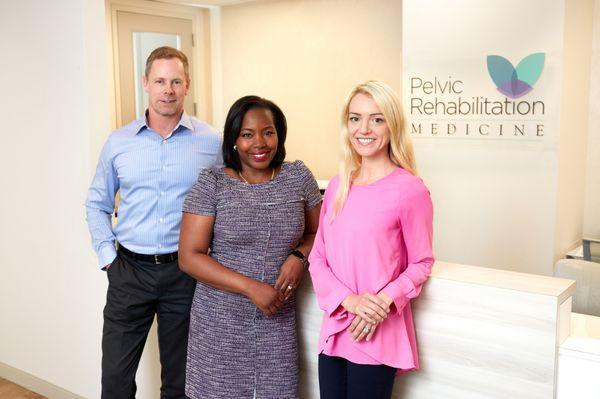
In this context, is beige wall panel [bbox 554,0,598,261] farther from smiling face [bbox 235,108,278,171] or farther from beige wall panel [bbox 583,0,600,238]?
smiling face [bbox 235,108,278,171]

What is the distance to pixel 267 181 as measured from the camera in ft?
7.13

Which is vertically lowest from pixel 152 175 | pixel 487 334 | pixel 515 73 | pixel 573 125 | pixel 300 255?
pixel 487 334

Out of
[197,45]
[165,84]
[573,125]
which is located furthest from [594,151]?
[165,84]

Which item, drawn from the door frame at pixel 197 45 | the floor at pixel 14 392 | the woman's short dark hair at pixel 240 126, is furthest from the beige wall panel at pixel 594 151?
the floor at pixel 14 392

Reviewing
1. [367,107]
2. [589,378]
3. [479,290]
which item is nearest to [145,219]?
[367,107]

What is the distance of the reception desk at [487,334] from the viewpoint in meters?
1.83

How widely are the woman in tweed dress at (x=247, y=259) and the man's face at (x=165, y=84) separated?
429mm

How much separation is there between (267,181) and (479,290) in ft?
2.44

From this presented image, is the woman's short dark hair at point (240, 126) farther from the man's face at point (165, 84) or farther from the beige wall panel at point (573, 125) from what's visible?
→ the beige wall panel at point (573, 125)

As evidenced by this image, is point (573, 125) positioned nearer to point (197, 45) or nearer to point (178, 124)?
point (178, 124)

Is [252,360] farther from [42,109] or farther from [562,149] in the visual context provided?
[562,149]

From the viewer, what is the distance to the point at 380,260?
6.10ft

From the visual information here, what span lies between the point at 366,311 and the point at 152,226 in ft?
3.39

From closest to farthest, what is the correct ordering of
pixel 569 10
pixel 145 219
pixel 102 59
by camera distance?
pixel 145 219 < pixel 102 59 < pixel 569 10
